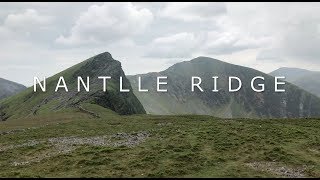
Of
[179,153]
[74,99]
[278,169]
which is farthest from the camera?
Result: [74,99]

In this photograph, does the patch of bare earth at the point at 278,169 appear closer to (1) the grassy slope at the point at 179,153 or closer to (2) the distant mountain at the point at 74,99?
(1) the grassy slope at the point at 179,153

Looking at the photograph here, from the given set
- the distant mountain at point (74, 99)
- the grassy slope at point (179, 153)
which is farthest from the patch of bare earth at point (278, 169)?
the distant mountain at point (74, 99)

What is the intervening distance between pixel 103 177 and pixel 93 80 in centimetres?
14339

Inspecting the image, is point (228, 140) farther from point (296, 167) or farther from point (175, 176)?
point (175, 176)

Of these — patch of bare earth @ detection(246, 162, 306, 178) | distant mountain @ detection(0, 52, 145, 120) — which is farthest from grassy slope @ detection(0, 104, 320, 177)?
distant mountain @ detection(0, 52, 145, 120)

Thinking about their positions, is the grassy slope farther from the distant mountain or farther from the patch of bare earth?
the distant mountain

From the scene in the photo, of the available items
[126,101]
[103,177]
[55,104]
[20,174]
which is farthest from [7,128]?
[126,101]

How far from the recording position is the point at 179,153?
177 ft

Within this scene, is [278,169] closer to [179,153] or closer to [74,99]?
[179,153]

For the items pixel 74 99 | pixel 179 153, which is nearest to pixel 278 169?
pixel 179 153

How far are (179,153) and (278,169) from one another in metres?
12.9

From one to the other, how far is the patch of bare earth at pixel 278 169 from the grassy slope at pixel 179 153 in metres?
0.80

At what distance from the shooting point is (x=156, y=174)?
45.2 meters

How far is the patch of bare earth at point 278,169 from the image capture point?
45.3 meters
